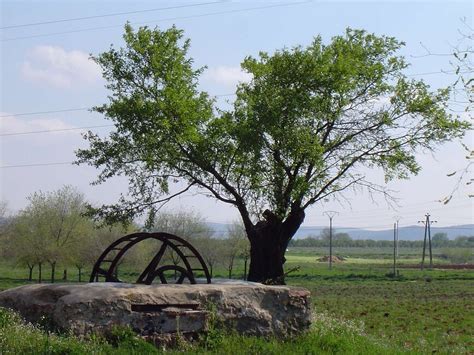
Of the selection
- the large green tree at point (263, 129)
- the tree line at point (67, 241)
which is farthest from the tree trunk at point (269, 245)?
A: the tree line at point (67, 241)

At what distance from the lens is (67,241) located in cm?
6044

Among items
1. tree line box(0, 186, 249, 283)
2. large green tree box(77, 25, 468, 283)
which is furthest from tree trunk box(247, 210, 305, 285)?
tree line box(0, 186, 249, 283)

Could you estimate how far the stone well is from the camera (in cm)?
998

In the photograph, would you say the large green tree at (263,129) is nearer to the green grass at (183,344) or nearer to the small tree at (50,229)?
the green grass at (183,344)

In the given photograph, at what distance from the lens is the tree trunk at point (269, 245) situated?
2289 centimetres

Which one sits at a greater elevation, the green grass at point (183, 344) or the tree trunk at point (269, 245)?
the tree trunk at point (269, 245)

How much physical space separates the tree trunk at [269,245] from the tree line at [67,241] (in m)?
32.9

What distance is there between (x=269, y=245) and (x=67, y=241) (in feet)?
133

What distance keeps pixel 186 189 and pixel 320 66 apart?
6115 millimetres

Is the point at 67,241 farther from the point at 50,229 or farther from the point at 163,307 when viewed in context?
the point at 163,307

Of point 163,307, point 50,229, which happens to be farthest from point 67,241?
point 163,307

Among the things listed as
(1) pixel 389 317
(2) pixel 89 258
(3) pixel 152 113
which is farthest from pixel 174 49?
(2) pixel 89 258

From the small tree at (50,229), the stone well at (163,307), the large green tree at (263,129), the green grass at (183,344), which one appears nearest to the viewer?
the green grass at (183,344)

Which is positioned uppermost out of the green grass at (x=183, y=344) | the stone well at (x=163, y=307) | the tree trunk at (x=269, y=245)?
the tree trunk at (x=269, y=245)
